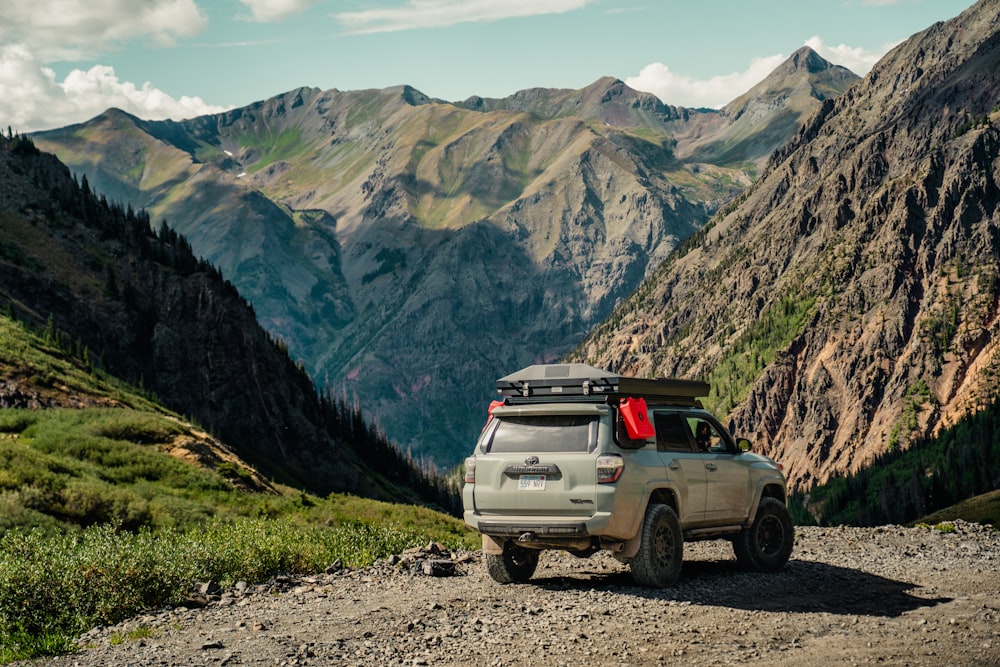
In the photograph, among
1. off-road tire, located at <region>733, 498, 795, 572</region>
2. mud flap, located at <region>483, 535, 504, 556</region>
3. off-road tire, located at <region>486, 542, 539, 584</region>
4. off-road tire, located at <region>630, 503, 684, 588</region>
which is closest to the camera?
off-road tire, located at <region>630, 503, 684, 588</region>

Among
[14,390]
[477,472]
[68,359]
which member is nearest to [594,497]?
[477,472]

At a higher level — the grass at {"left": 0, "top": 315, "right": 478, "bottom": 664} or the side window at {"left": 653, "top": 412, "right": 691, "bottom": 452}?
the side window at {"left": 653, "top": 412, "right": 691, "bottom": 452}

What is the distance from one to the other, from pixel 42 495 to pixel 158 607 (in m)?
16.2

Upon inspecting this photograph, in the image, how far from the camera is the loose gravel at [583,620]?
40.4 ft

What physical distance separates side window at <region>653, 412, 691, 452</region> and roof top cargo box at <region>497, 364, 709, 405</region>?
13.2 inches

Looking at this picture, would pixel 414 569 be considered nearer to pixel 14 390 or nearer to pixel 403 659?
pixel 403 659

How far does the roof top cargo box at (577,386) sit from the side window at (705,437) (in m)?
0.89

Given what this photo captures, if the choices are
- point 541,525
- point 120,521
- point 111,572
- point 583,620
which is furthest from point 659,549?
point 120,521

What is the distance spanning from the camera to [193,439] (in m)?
53.1

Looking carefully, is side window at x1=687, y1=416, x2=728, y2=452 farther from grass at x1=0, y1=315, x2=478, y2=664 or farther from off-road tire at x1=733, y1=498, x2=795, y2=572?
grass at x1=0, y1=315, x2=478, y2=664

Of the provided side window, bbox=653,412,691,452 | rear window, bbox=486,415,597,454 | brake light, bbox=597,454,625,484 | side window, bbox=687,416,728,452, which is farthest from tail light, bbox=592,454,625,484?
side window, bbox=687,416,728,452

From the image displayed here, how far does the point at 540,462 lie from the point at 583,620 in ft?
10.7

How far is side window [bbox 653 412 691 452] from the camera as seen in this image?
17717 mm

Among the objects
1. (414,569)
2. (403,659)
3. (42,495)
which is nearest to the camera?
(403,659)
